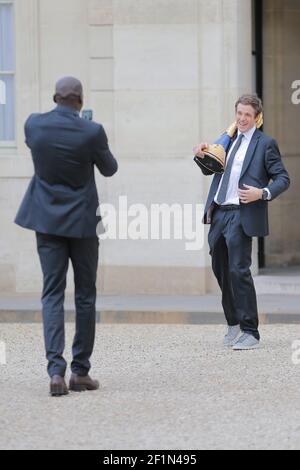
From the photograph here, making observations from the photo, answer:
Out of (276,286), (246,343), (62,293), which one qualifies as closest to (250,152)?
(246,343)

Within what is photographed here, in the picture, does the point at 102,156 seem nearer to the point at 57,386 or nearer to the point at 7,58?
the point at 57,386

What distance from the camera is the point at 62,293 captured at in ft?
26.6

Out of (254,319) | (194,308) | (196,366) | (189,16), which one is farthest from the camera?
(189,16)

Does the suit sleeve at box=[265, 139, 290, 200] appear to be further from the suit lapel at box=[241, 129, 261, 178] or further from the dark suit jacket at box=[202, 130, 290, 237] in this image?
the suit lapel at box=[241, 129, 261, 178]

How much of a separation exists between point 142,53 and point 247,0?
1113 millimetres

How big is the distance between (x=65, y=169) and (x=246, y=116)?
212cm

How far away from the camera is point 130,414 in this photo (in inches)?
296

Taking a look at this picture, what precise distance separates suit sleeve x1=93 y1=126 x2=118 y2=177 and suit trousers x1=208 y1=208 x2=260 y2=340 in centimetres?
184

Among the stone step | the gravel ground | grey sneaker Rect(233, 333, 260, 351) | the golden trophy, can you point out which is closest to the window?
the stone step

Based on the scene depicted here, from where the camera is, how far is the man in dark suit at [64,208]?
798 cm

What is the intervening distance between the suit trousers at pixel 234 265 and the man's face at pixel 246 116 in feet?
1.97

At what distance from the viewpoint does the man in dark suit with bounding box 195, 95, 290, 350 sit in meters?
9.66
